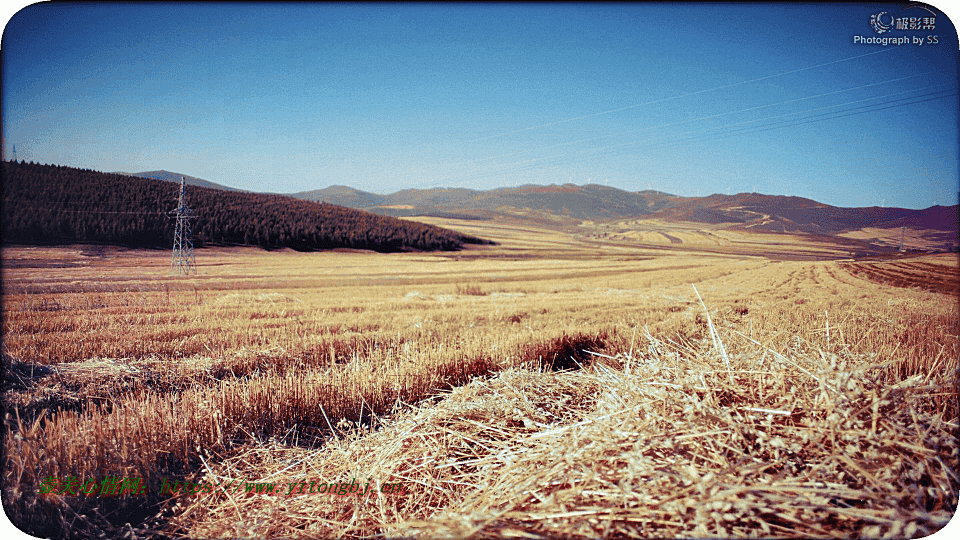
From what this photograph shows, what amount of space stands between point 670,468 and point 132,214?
9.04 m

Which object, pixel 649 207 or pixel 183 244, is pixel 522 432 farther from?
pixel 649 207

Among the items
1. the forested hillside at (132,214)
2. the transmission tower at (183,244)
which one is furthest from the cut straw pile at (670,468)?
the transmission tower at (183,244)

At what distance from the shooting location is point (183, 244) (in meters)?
8.36

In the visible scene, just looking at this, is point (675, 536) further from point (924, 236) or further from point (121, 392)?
point (121, 392)

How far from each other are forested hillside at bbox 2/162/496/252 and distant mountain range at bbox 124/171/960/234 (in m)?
0.93

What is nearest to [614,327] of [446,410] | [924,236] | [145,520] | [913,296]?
[913,296]

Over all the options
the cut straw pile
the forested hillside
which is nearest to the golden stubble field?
the cut straw pile

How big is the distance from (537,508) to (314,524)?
4.03ft

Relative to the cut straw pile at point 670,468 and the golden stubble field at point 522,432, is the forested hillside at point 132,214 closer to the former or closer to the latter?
the golden stubble field at point 522,432

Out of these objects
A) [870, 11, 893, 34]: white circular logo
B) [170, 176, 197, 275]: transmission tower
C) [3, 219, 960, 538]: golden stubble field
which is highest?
[870, 11, 893, 34]: white circular logo

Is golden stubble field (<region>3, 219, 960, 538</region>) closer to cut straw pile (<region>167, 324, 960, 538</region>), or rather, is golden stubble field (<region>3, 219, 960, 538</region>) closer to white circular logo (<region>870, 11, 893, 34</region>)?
cut straw pile (<region>167, 324, 960, 538</region>)

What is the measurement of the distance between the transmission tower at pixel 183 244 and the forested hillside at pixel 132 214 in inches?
8.3

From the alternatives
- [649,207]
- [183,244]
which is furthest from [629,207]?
[183,244]

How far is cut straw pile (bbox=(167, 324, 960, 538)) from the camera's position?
1441 millimetres
